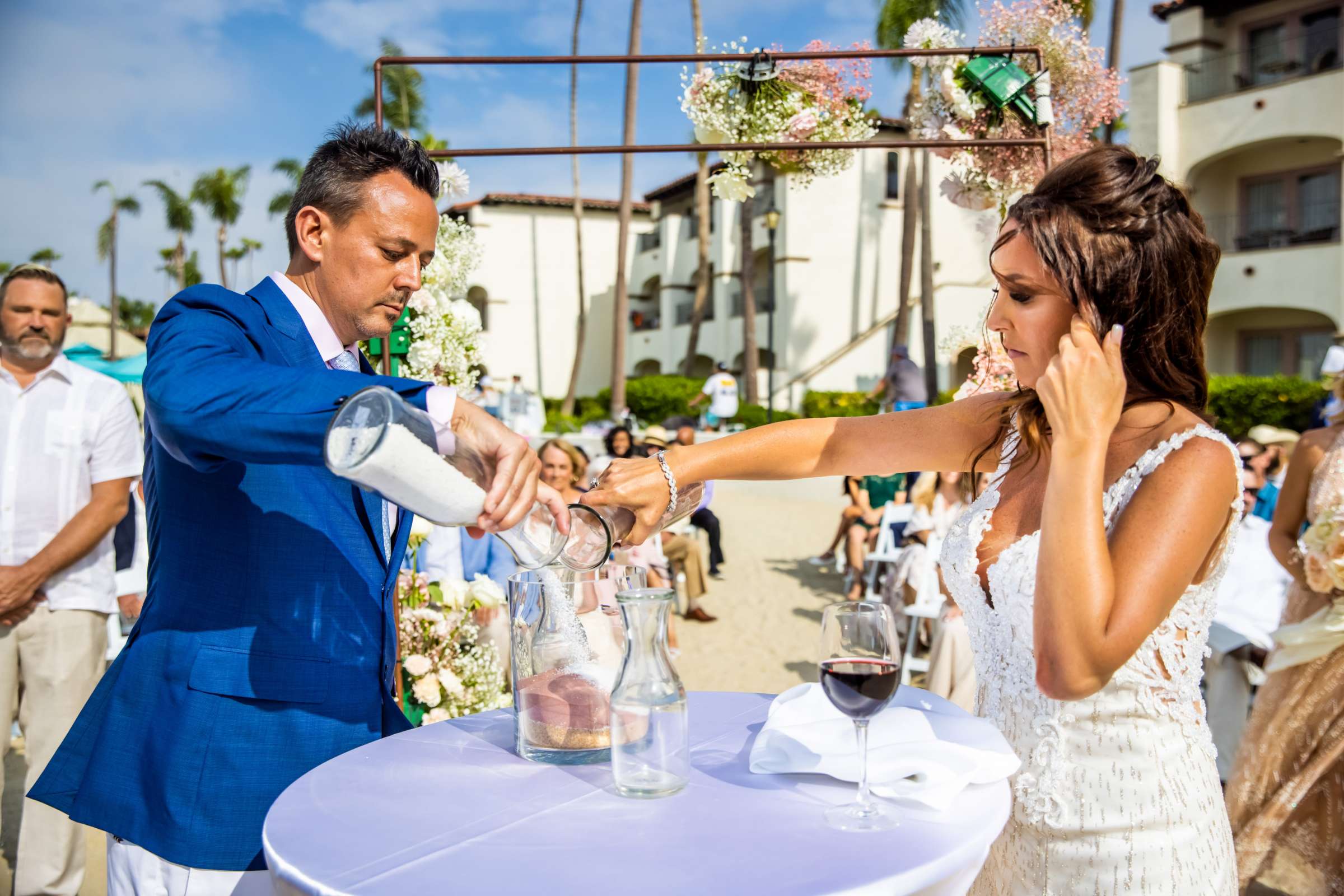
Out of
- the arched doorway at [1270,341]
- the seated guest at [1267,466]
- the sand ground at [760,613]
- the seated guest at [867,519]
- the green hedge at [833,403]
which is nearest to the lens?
the sand ground at [760,613]

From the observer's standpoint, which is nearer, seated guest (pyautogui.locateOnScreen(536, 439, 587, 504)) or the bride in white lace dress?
the bride in white lace dress

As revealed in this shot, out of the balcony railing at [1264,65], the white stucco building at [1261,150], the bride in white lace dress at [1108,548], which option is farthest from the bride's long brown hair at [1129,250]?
the balcony railing at [1264,65]

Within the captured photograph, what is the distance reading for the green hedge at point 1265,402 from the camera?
727 inches

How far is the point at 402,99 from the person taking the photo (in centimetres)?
4028

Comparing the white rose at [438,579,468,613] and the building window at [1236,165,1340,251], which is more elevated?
the building window at [1236,165,1340,251]

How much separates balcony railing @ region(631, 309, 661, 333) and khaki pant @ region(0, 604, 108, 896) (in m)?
34.1

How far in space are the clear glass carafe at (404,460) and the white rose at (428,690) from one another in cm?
290

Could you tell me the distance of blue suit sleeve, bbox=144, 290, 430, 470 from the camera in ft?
4.86

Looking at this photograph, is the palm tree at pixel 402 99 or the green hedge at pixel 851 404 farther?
the palm tree at pixel 402 99

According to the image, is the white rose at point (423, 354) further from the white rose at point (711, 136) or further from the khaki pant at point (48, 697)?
the khaki pant at point (48, 697)

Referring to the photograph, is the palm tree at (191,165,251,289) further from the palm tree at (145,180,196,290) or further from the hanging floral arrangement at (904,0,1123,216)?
the hanging floral arrangement at (904,0,1123,216)

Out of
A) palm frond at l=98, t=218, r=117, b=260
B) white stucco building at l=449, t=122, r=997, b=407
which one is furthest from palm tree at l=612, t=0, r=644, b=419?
palm frond at l=98, t=218, r=117, b=260

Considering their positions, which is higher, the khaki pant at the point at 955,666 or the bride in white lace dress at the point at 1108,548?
the bride in white lace dress at the point at 1108,548

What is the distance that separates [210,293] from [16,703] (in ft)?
11.2
